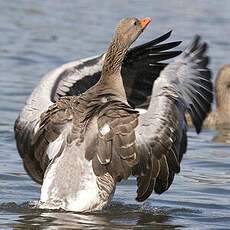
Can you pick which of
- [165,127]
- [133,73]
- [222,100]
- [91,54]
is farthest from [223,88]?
[165,127]

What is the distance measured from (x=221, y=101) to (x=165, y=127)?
25.6ft

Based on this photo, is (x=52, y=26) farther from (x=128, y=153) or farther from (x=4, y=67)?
(x=128, y=153)

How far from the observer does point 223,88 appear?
1888cm

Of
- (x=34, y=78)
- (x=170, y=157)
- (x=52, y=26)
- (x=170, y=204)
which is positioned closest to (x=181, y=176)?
(x=170, y=204)

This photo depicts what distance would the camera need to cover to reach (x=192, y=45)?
11750 millimetres

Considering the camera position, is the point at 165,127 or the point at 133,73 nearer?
the point at 165,127

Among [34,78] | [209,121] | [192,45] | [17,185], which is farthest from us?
[34,78]

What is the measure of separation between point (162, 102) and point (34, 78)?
9416 mm

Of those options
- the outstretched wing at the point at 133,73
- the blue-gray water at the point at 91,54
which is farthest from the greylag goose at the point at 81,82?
the blue-gray water at the point at 91,54

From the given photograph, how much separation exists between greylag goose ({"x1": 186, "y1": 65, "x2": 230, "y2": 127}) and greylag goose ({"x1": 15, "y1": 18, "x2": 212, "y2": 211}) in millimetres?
5930

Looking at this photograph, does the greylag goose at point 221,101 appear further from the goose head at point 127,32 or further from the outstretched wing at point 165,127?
the outstretched wing at point 165,127

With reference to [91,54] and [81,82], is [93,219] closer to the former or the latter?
[81,82]

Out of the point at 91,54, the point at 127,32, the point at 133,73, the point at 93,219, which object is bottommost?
the point at 93,219

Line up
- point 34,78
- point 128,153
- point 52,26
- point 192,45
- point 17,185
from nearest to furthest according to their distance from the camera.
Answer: point 128,153 → point 192,45 → point 17,185 → point 34,78 → point 52,26
